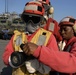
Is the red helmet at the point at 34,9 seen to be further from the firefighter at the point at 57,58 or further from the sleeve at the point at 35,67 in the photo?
the firefighter at the point at 57,58

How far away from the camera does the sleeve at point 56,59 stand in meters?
Answer: 2.12

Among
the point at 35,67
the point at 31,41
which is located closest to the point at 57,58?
the point at 35,67

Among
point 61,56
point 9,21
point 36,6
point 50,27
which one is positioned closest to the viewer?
point 61,56

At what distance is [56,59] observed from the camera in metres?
2.13

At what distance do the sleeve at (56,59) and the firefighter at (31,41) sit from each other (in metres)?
0.05

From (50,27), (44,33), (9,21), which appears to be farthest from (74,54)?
(9,21)

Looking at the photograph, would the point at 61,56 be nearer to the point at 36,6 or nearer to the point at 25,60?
the point at 25,60

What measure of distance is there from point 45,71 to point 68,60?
0.48 m

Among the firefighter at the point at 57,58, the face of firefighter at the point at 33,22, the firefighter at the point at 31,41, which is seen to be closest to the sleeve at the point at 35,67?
the firefighter at the point at 31,41

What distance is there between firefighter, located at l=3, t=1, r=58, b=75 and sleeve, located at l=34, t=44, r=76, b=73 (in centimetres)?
5

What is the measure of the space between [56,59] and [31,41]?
0.69 m

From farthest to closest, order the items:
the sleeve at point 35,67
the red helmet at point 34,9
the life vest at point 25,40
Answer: the red helmet at point 34,9 → the life vest at point 25,40 → the sleeve at point 35,67

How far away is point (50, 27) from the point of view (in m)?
4.46

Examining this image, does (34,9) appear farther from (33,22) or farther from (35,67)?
(35,67)
